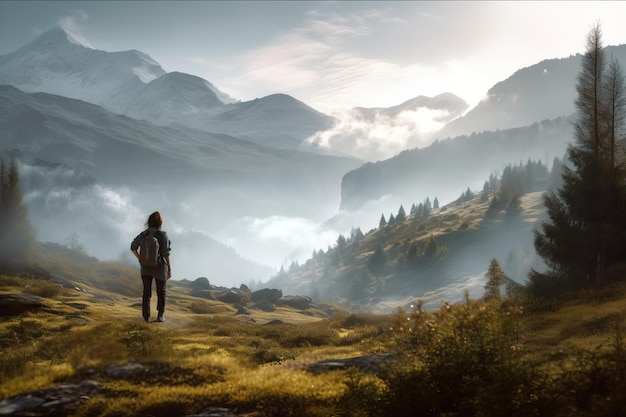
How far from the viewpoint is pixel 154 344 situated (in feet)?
54.6

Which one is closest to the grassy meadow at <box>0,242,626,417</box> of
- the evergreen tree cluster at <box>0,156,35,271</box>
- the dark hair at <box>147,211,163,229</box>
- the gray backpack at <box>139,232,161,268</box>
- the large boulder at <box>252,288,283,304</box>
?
the gray backpack at <box>139,232,161,268</box>

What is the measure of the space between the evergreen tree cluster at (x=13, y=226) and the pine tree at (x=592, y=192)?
264ft

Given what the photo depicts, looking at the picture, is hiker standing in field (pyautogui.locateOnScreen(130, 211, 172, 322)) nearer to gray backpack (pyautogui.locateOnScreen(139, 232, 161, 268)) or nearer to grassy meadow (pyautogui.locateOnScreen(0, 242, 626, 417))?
gray backpack (pyautogui.locateOnScreen(139, 232, 161, 268))

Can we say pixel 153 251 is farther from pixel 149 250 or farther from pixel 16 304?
pixel 16 304

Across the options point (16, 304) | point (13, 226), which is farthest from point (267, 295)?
point (16, 304)

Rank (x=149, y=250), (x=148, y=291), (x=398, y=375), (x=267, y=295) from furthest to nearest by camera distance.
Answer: (x=267, y=295) < (x=148, y=291) < (x=149, y=250) < (x=398, y=375)

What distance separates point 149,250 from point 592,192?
29108 millimetres

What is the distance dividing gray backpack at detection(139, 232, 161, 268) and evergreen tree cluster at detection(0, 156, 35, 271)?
72.7 meters

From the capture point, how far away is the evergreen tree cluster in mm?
82875

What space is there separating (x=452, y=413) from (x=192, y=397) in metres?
5.99

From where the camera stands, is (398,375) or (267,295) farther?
(267,295)

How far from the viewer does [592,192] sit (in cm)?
3391

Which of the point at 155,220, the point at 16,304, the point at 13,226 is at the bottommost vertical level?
the point at 16,304

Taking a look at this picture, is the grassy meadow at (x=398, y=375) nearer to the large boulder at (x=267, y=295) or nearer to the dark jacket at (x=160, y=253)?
the dark jacket at (x=160, y=253)
